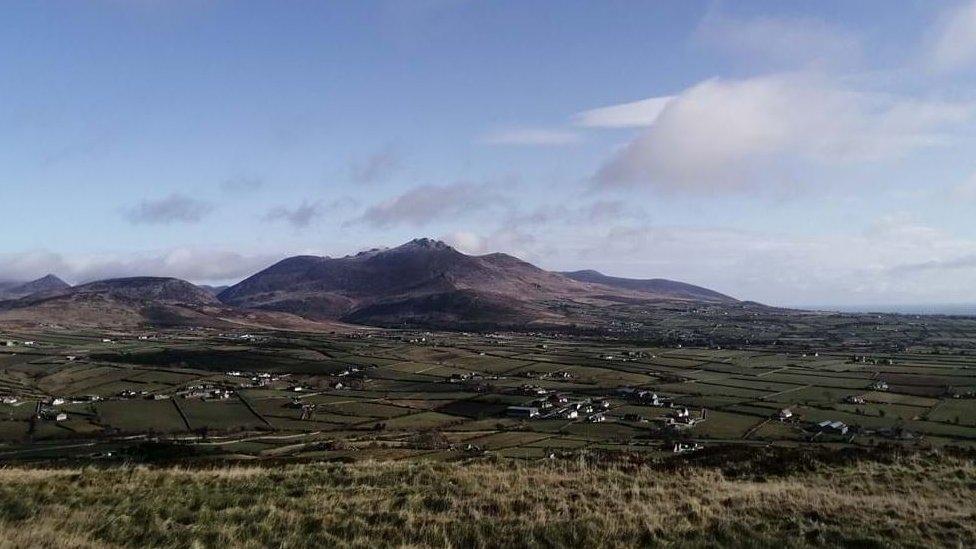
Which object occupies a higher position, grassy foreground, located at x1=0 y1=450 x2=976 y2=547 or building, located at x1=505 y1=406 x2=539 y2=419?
grassy foreground, located at x1=0 y1=450 x2=976 y2=547

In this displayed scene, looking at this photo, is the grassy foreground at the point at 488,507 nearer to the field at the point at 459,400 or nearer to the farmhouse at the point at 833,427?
the field at the point at 459,400

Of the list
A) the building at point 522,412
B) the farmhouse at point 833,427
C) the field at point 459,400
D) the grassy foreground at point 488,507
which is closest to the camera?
the grassy foreground at point 488,507

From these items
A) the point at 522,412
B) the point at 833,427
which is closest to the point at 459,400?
the point at 522,412

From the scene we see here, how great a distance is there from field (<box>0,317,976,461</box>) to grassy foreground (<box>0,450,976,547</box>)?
1519 cm

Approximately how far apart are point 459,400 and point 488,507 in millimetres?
65191

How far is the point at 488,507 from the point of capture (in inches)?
665

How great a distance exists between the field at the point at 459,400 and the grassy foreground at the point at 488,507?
598 inches

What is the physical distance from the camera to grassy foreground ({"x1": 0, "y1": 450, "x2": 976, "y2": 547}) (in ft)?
45.7

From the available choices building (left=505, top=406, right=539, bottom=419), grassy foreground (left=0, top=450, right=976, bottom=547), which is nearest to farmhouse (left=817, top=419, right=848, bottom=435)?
building (left=505, top=406, right=539, bottom=419)

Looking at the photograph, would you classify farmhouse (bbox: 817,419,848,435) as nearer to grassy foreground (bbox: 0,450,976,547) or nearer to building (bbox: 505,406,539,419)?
building (bbox: 505,406,539,419)

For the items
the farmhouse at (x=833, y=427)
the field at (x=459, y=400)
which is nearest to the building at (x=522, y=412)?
the field at (x=459, y=400)

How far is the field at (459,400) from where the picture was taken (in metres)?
52.1

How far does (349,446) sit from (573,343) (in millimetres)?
134855

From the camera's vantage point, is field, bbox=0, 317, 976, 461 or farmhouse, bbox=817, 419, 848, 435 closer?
field, bbox=0, 317, 976, 461
